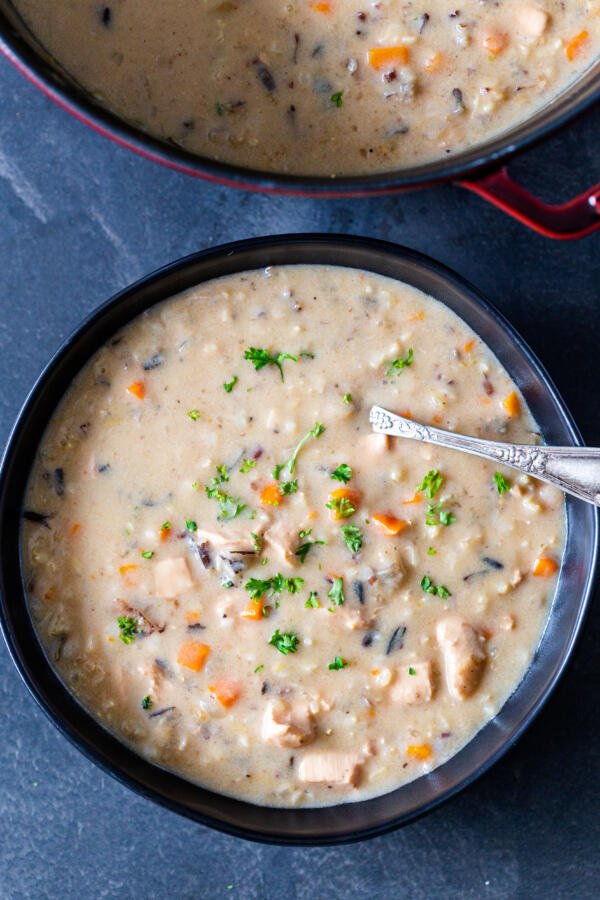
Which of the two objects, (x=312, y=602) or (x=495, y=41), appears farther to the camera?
(x=312, y=602)

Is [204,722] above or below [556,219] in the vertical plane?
below

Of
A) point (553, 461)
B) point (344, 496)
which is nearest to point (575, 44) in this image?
point (553, 461)

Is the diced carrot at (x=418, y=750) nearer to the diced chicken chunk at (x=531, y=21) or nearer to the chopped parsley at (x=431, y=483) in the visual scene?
the chopped parsley at (x=431, y=483)

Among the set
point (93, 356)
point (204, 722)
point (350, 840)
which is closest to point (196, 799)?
point (204, 722)

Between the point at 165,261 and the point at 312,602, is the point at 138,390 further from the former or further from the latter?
the point at 312,602

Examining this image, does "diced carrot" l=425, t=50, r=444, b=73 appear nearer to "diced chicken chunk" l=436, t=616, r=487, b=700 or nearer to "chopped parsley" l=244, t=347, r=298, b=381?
"chopped parsley" l=244, t=347, r=298, b=381

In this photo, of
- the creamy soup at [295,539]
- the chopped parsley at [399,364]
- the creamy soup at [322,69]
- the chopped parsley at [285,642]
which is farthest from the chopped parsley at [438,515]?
the creamy soup at [322,69]

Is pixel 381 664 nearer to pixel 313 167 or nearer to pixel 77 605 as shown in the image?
pixel 77 605
